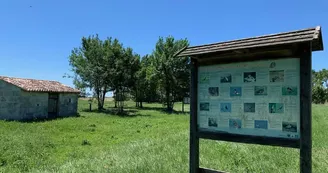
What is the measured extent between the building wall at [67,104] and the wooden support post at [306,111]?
80.6ft

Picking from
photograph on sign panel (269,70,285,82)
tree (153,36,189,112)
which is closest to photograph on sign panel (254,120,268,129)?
photograph on sign panel (269,70,285,82)

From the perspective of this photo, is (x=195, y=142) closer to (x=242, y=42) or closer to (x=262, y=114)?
(x=262, y=114)

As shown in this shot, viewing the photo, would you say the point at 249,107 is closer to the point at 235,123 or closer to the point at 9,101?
the point at 235,123

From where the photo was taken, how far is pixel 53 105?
80.3 feet

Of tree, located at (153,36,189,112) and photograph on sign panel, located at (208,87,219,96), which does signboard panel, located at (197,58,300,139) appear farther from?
tree, located at (153,36,189,112)

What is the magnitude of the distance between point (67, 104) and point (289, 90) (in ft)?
83.4

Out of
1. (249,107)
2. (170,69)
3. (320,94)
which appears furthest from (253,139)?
(320,94)

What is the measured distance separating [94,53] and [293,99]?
29057mm

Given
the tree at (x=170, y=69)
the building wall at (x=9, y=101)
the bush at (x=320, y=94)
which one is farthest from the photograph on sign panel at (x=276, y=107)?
the bush at (x=320, y=94)

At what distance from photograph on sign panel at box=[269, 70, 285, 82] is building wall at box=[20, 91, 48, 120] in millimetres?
21767

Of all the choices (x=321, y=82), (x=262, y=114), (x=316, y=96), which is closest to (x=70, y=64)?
(x=262, y=114)

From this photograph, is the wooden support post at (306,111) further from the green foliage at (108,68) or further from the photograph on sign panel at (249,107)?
the green foliage at (108,68)

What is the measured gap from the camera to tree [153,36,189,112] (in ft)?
110

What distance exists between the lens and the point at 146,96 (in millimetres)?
51375
